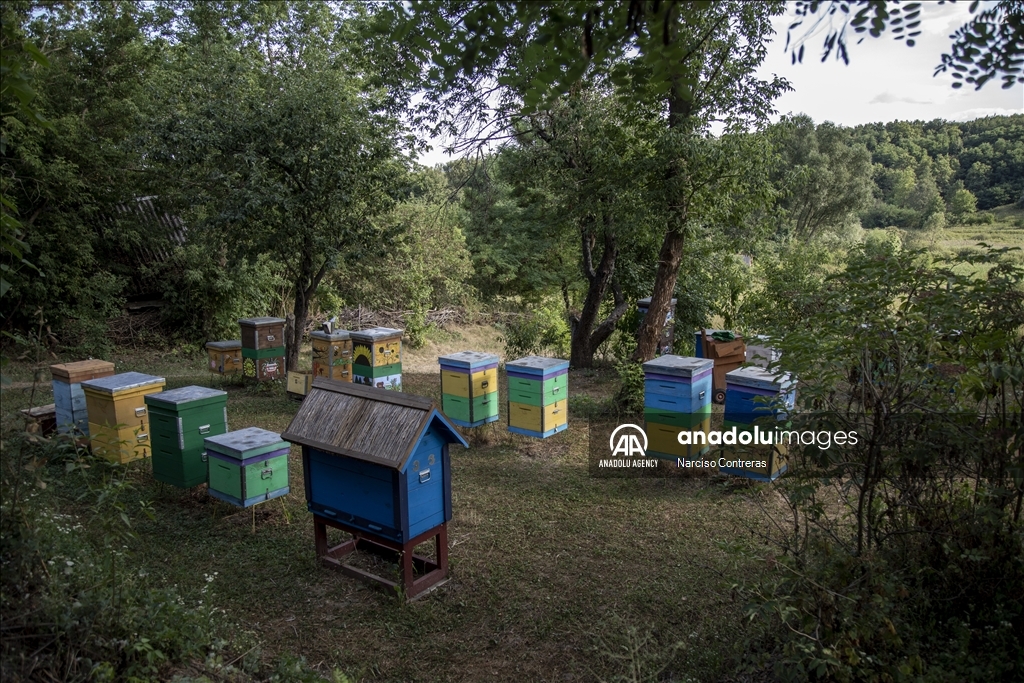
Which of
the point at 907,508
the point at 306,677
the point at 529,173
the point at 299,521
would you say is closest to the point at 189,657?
the point at 306,677

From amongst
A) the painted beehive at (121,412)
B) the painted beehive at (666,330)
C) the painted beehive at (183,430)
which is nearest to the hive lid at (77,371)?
the painted beehive at (121,412)

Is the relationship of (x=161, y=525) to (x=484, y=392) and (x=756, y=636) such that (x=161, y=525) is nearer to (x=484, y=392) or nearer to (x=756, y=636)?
(x=484, y=392)

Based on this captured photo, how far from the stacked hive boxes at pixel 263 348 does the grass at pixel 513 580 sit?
3386 mm

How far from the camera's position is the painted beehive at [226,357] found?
10891 mm

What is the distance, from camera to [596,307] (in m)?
12.1

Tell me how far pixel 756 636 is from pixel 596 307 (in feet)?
28.5

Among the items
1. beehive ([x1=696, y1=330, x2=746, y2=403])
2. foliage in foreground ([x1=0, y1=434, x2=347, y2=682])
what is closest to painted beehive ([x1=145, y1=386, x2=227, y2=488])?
foliage in foreground ([x1=0, y1=434, x2=347, y2=682])

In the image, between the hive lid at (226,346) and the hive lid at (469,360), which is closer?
the hive lid at (469,360)

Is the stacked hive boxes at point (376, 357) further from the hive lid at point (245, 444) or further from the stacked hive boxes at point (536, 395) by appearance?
the hive lid at point (245, 444)

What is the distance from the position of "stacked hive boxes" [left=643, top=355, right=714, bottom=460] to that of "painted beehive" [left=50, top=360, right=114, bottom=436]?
588cm

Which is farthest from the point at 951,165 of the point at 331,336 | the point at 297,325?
the point at 297,325

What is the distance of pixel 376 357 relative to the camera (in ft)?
30.3

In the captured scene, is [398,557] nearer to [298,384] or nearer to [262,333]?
[298,384]

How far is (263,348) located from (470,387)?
4435 mm
